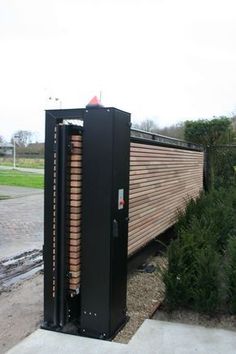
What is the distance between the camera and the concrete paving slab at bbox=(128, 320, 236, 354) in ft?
11.5

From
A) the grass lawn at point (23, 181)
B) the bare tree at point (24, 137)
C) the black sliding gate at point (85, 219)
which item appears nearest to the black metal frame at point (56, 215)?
the black sliding gate at point (85, 219)

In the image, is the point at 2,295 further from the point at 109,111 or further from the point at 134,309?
the point at 109,111

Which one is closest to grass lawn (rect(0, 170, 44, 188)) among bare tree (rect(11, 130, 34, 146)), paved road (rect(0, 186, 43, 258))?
paved road (rect(0, 186, 43, 258))

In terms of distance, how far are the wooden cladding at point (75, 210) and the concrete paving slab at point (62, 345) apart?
1.40ft

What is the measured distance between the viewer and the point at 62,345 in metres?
3.57

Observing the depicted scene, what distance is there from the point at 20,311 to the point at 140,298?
130cm

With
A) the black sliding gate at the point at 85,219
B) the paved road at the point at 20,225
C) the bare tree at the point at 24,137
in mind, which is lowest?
the paved road at the point at 20,225

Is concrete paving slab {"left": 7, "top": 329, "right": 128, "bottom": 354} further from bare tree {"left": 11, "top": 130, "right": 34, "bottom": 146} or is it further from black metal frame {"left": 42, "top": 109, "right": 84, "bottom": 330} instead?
bare tree {"left": 11, "top": 130, "right": 34, "bottom": 146}

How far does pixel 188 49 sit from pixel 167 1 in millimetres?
5924

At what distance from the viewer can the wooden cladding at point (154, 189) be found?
17.5 feet

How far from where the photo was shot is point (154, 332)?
384 cm

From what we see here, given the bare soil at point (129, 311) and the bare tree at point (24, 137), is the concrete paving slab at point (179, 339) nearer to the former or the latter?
the bare soil at point (129, 311)

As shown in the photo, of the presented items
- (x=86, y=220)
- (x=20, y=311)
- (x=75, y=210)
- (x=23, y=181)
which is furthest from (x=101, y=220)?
(x=23, y=181)

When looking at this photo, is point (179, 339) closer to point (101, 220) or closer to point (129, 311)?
point (129, 311)
